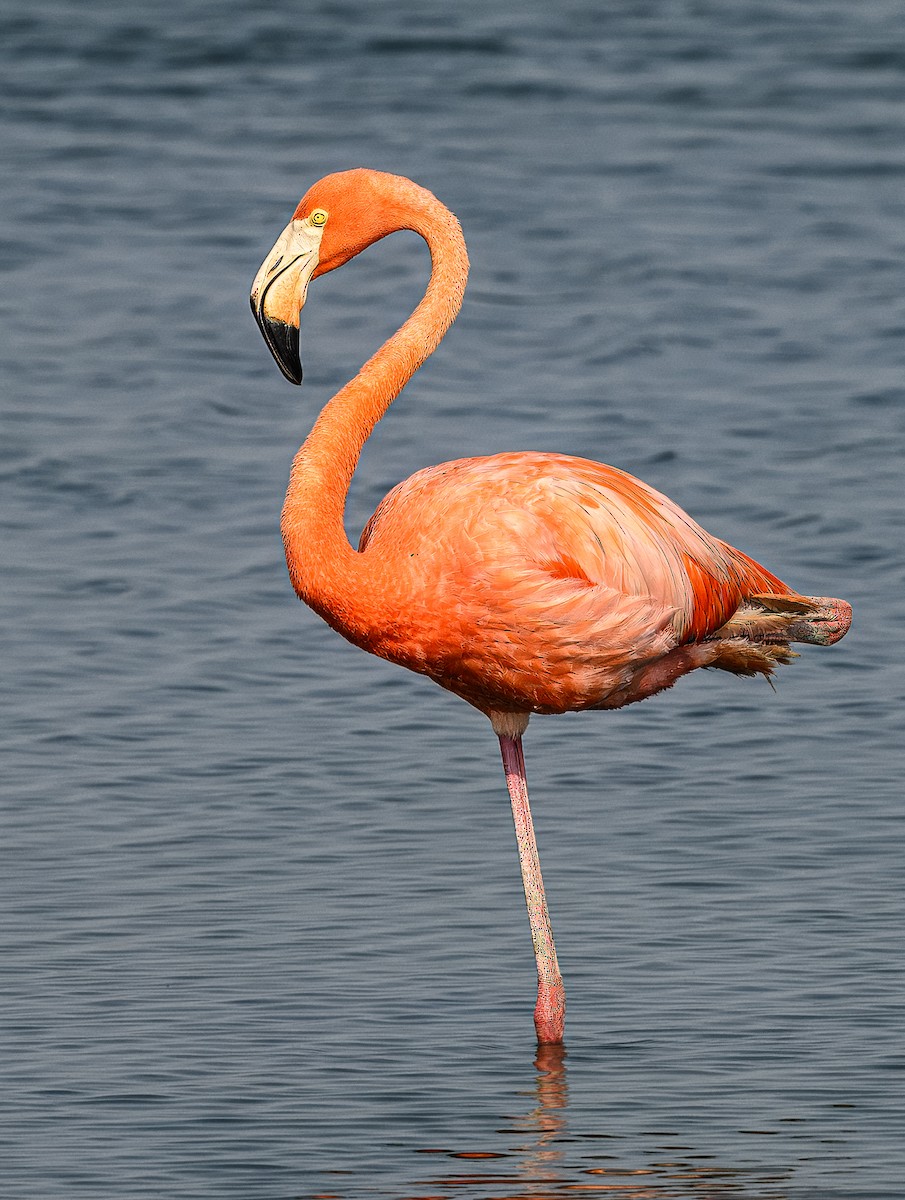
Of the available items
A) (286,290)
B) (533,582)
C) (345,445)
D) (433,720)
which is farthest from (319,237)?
(433,720)

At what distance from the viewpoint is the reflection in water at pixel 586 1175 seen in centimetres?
618

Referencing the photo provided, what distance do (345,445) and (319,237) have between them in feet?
2.22

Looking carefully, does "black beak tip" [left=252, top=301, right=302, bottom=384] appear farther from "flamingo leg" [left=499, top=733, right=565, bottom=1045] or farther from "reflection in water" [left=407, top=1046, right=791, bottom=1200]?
"reflection in water" [left=407, top=1046, right=791, bottom=1200]

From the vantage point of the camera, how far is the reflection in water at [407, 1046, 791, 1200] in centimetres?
618

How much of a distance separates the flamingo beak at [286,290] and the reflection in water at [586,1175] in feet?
7.65

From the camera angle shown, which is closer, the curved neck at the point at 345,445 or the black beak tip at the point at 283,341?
the curved neck at the point at 345,445

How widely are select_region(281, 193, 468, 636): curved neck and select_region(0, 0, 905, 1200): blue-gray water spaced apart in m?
1.40

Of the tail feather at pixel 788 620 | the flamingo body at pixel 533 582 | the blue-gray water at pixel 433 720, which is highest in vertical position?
the flamingo body at pixel 533 582

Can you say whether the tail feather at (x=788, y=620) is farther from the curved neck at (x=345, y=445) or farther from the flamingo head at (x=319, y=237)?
the flamingo head at (x=319, y=237)

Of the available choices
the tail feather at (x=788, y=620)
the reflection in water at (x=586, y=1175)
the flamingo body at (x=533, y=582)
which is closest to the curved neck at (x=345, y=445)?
the flamingo body at (x=533, y=582)

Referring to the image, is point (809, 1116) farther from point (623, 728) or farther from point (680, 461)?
point (680, 461)

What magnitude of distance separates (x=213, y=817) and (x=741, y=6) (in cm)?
2184

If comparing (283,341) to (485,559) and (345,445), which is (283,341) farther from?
(485,559)

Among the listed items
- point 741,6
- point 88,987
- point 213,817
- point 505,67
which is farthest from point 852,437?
point 741,6
